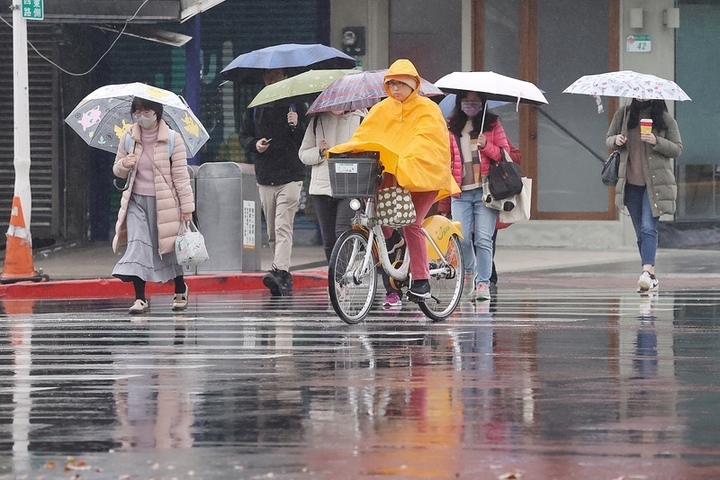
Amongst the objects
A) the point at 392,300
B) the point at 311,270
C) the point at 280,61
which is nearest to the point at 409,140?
the point at 392,300

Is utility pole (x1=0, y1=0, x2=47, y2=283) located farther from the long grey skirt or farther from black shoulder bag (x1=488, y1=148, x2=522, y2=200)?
black shoulder bag (x1=488, y1=148, x2=522, y2=200)

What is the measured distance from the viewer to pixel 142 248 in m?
12.1

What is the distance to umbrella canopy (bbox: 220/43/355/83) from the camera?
14.3m

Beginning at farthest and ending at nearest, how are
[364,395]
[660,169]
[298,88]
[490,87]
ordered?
[660,169]
[298,88]
[490,87]
[364,395]

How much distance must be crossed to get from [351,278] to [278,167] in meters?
3.63

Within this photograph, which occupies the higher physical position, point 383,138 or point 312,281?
point 383,138

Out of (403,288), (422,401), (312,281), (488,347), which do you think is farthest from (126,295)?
(422,401)

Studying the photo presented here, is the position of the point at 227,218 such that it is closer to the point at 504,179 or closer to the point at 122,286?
the point at 122,286

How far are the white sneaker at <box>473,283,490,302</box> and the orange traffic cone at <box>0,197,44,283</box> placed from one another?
452 centimetres

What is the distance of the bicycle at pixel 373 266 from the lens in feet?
34.7

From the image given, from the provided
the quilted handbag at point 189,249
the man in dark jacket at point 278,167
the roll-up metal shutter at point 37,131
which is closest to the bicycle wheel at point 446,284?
the quilted handbag at point 189,249

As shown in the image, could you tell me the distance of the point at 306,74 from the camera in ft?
44.5

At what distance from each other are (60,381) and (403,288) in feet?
11.8

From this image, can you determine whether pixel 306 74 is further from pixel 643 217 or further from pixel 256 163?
pixel 643 217
